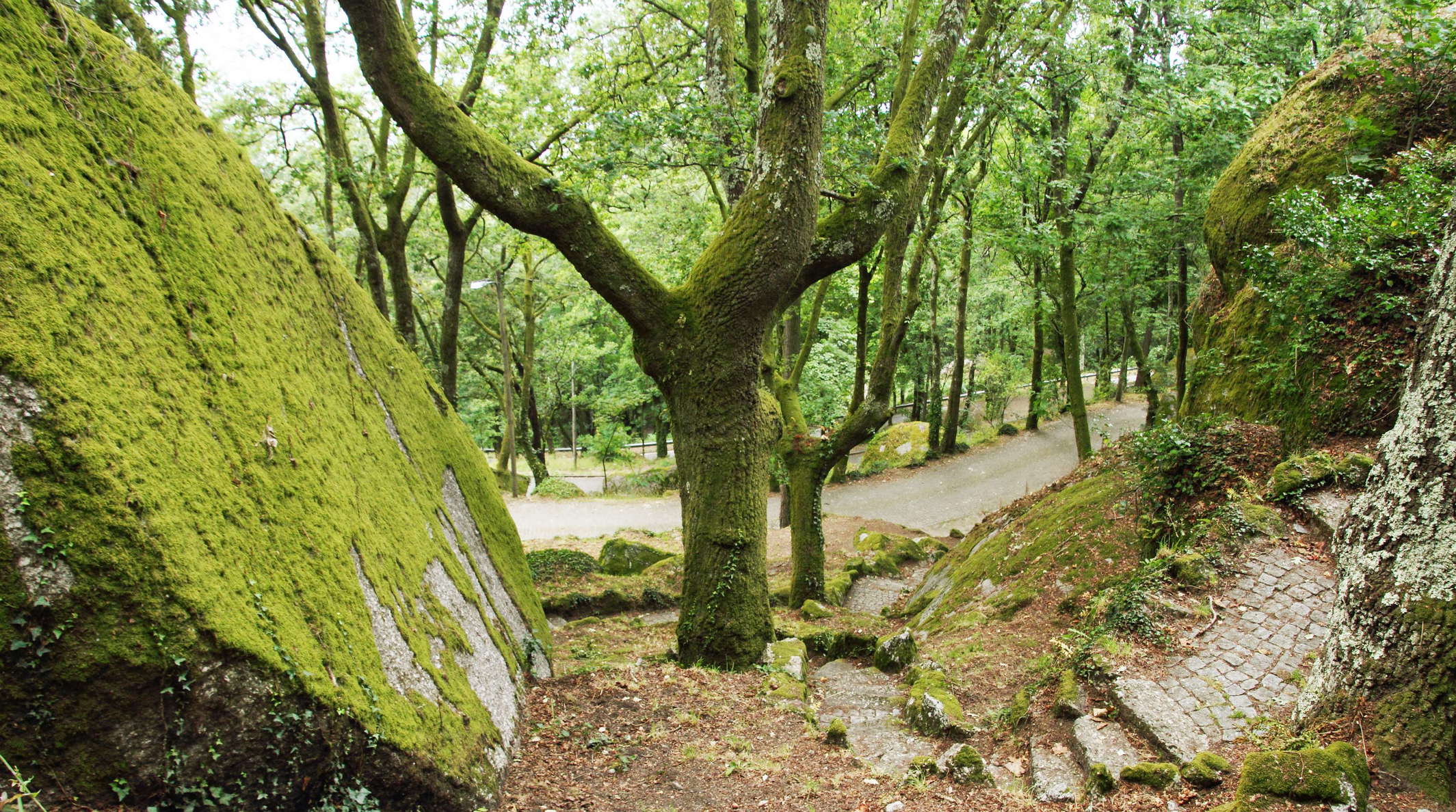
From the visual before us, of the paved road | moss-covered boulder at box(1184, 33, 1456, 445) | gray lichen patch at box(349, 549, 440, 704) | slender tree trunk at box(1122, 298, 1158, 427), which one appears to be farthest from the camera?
the paved road

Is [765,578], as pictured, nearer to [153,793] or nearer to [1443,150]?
[153,793]

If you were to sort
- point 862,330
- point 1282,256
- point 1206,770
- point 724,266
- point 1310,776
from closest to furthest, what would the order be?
point 1310,776 < point 1206,770 < point 724,266 < point 1282,256 < point 862,330

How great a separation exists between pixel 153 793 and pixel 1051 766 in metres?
4.20

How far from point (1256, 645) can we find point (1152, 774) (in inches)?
65.0

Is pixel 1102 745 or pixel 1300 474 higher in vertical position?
pixel 1300 474

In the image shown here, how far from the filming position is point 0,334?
217 cm

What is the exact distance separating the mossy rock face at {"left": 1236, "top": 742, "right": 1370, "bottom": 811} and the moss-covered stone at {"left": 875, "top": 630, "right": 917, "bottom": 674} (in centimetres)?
361

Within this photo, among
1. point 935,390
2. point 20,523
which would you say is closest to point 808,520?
point 20,523

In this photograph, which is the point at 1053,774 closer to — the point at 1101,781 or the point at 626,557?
the point at 1101,781

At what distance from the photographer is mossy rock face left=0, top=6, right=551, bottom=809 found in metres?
2.15

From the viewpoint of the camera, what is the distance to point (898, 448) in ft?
71.7

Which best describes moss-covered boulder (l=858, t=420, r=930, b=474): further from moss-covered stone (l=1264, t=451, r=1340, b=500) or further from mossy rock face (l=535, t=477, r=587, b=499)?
moss-covered stone (l=1264, t=451, r=1340, b=500)

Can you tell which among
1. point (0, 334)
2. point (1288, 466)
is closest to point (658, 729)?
point (0, 334)

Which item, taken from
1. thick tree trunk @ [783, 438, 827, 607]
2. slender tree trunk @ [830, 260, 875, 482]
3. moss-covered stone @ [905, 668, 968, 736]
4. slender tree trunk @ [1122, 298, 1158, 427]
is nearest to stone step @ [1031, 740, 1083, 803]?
moss-covered stone @ [905, 668, 968, 736]
